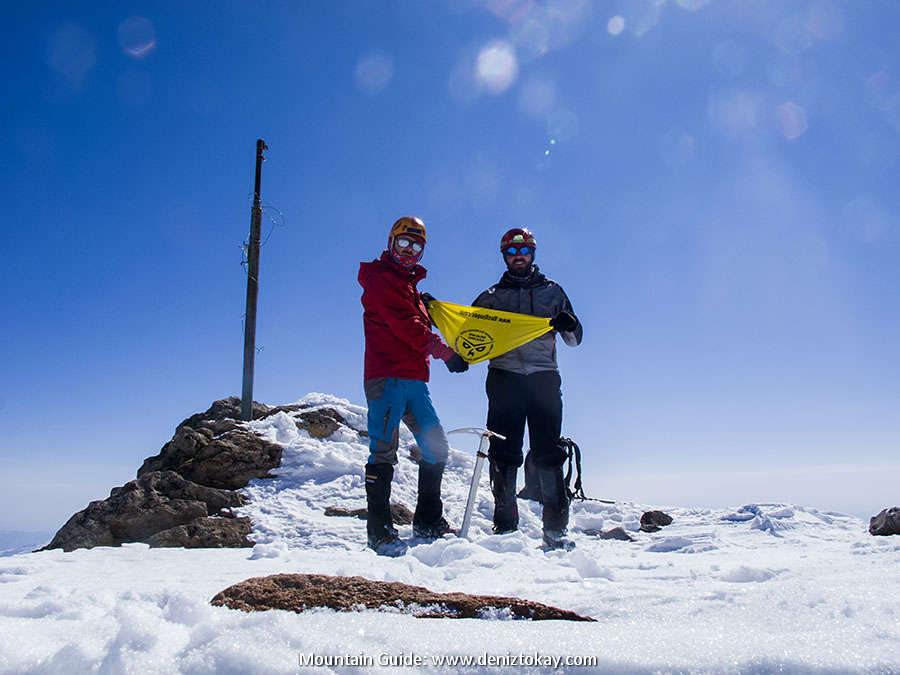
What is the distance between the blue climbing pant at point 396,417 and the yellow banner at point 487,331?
0.67m

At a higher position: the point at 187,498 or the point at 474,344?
the point at 474,344

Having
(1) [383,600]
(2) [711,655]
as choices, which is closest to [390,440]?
(1) [383,600]

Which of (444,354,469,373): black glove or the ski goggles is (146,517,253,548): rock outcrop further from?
the ski goggles

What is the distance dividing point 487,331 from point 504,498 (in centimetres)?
152

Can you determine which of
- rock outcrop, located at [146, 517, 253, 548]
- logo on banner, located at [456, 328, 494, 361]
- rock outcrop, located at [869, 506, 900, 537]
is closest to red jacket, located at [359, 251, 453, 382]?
logo on banner, located at [456, 328, 494, 361]

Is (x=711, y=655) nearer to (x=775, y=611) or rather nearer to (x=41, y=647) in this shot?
(x=775, y=611)

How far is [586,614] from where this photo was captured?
1801 millimetres

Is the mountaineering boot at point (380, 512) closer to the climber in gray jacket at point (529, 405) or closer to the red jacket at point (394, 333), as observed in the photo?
the red jacket at point (394, 333)

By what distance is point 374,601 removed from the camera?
5.97ft

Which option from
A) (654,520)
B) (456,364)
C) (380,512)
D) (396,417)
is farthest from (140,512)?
(654,520)

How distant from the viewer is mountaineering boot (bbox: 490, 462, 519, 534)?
4504 millimetres

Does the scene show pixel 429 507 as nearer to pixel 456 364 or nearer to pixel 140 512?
pixel 456 364

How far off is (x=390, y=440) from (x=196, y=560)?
1.60m

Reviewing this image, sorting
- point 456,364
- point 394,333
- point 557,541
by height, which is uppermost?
point 394,333
